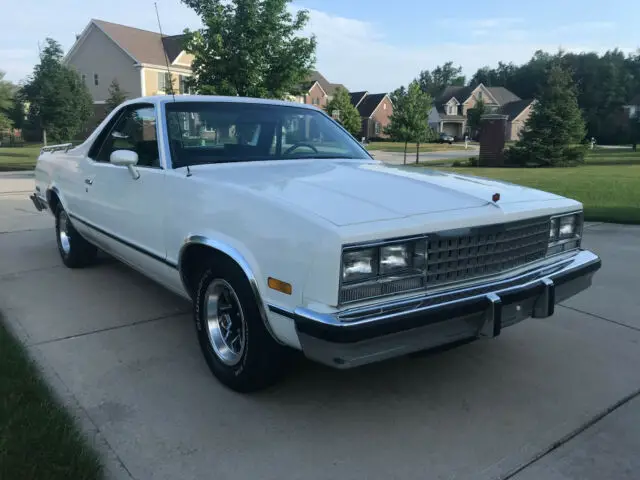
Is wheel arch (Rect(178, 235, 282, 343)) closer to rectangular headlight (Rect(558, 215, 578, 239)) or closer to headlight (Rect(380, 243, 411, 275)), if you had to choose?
headlight (Rect(380, 243, 411, 275))

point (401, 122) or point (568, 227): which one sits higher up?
point (401, 122)

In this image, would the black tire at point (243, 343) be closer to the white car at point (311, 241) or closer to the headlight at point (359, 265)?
the white car at point (311, 241)

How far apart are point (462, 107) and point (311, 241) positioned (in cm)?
8716

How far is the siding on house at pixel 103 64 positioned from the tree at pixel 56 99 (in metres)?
9.19

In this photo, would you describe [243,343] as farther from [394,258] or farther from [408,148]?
[408,148]

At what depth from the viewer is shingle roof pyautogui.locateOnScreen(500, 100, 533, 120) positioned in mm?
79625

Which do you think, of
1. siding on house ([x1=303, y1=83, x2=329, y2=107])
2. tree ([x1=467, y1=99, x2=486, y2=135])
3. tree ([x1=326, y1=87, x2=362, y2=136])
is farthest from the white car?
tree ([x1=467, y1=99, x2=486, y2=135])

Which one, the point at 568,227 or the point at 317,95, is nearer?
the point at 568,227

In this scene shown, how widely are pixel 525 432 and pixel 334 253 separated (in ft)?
4.53

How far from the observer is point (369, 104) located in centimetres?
7256

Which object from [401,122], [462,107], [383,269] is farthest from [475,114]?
[383,269]

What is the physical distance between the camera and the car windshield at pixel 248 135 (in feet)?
11.9

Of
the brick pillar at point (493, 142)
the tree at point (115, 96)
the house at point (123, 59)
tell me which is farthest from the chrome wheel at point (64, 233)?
the house at point (123, 59)

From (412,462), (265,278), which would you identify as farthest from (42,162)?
(412,462)
